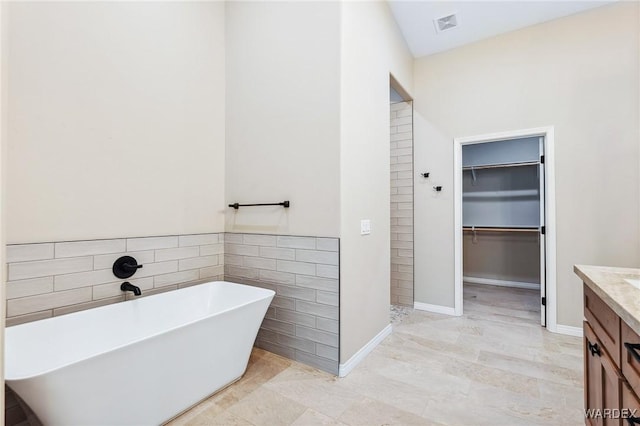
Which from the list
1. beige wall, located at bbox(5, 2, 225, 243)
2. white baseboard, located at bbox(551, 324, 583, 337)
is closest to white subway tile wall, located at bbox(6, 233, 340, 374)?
beige wall, located at bbox(5, 2, 225, 243)

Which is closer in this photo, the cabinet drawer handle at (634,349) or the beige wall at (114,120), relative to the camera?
the cabinet drawer handle at (634,349)

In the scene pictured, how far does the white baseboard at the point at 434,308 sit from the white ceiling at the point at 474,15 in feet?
10.2

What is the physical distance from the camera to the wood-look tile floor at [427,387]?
1752 mm

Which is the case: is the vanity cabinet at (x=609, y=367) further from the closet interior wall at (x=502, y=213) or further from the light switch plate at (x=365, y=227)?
the closet interior wall at (x=502, y=213)

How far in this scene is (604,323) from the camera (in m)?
1.21

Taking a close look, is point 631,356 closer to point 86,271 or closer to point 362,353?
point 362,353

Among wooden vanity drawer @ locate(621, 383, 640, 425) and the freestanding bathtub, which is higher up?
wooden vanity drawer @ locate(621, 383, 640, 425)

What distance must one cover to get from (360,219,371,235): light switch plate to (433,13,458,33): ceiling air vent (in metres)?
2.31

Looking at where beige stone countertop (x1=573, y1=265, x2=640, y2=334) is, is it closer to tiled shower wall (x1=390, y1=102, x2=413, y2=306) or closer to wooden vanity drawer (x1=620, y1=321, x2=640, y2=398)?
wooden vanity drawer (x1=620, y1=321, x2=640, y2=398)

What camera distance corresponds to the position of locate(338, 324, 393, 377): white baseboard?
2.20 metres

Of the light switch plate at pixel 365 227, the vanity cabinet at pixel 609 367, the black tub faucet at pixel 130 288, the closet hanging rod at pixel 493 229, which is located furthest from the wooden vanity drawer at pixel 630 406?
the closet hanging rod at pixel 493 229

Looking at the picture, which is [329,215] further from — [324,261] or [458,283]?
[458,283]

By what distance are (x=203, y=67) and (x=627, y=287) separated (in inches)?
123

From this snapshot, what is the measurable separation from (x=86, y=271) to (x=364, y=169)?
6.92 ft
